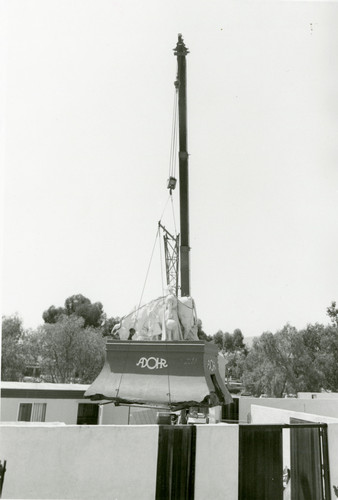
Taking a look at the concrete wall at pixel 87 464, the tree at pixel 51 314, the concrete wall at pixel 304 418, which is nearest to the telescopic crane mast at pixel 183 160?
the concrete wall at pixel 304 418

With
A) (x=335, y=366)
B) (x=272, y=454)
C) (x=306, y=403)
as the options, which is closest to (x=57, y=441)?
(x=272, y=454)

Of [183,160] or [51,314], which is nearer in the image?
[183,160]

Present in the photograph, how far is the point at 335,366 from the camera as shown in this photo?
3844cm

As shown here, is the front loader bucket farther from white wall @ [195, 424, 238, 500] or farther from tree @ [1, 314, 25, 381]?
tree @ [1, 314, 25, 381]

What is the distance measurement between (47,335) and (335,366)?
91.9 feet

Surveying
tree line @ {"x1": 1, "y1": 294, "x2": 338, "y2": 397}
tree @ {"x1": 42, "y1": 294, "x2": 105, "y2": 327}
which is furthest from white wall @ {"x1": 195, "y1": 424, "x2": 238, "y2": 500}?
tree @ {"x1": 42, "y1": 294, "x2": 105, "y2": 327}

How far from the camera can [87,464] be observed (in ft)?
28.1

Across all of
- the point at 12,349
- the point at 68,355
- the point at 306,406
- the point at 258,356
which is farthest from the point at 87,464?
the point at 258,356

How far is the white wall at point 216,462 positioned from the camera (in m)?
8.90

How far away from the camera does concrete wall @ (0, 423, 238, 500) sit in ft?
27.6

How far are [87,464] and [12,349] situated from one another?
3180 centimetres

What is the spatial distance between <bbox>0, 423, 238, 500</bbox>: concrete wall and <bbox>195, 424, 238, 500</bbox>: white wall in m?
0.02

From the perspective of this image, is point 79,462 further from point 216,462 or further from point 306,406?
point 306,406

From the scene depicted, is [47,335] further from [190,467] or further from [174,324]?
[190,467]
